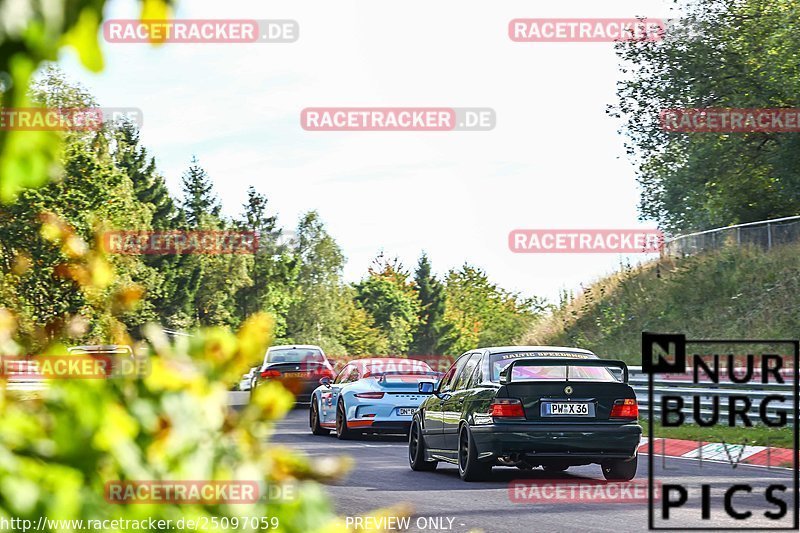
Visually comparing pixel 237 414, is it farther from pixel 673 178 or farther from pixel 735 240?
pixel 673 178

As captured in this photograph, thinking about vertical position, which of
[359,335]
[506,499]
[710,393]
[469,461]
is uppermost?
[359,335]

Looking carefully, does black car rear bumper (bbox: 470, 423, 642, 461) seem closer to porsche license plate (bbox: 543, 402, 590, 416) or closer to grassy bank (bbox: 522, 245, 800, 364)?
porsche license plate (bbox: 543, 402, 590, 416)

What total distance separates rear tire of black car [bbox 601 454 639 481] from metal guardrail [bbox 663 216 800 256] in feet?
64.8

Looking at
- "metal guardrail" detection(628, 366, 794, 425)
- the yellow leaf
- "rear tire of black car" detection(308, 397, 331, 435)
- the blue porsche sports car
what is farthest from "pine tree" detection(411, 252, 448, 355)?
the yellow leaf

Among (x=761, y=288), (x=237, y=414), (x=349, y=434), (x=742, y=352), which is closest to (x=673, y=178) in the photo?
(x=761, y=288)

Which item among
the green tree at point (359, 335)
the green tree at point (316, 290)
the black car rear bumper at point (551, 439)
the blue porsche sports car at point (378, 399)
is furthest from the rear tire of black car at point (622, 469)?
the green tree at point (359, 335)

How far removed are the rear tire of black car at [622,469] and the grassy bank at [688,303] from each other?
1744 cm

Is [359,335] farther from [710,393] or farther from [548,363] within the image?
[548,363]

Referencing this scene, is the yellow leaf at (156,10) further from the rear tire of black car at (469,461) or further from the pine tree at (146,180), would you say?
→ the pine tree at (146,180)

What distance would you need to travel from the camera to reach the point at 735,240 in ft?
115

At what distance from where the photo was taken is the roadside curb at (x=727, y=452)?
16.8 metres

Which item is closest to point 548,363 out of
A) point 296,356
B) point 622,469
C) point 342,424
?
point 622,469

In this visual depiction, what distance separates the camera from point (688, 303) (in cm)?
3544

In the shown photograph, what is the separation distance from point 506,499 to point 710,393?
1119cm
